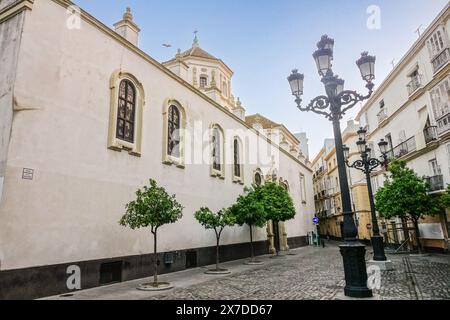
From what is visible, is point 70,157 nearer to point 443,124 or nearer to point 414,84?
point 443,124

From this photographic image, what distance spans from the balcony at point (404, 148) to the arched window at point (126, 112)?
1761 centimetres

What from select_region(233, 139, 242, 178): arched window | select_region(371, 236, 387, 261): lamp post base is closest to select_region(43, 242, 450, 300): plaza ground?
select_region(371, 236, 387, 261): lamp post base

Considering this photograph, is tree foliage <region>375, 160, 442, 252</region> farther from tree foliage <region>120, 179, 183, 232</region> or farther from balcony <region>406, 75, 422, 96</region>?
tree foliage <region>120, 179, 183, 232</region>

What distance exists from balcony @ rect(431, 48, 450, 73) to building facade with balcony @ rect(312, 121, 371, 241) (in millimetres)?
14239

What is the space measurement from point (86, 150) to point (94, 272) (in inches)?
151

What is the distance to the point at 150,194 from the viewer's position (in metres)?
Answer: 9.81

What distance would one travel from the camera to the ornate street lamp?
21.6 ft

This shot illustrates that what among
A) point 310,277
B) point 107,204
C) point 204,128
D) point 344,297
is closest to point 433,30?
point 204,128

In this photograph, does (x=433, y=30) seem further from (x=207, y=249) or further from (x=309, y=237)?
(x=309, y=237)

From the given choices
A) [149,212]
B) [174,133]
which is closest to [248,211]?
[174,133]

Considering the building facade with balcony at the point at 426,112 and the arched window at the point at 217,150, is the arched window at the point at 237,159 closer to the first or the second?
the arched window at the point at 217,150

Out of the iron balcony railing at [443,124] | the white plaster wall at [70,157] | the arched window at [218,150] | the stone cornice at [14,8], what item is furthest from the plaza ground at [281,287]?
the stone cornice at [14,8]

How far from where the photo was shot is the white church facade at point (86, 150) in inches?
313
